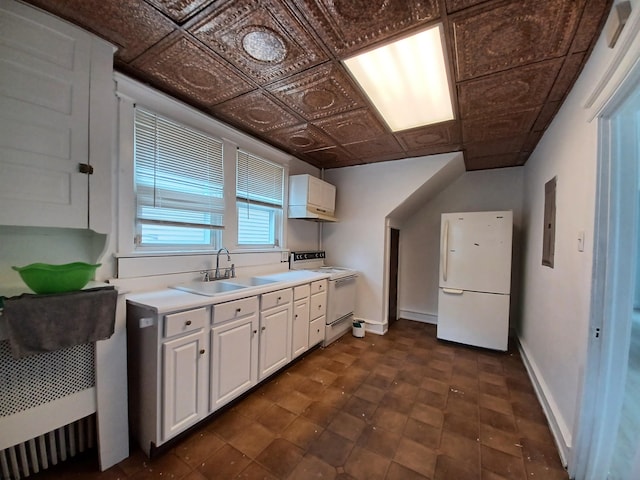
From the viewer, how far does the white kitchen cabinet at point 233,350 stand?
5.77 feet

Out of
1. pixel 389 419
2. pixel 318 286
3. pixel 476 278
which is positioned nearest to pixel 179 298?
pixel 318 286

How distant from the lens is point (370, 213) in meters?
3.61

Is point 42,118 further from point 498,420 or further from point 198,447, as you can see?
point 498,420

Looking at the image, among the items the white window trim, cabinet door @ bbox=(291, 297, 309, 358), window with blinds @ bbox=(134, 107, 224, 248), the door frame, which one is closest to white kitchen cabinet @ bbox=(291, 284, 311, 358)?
cabinet door @ bbox=(291, 297, 309, 358)

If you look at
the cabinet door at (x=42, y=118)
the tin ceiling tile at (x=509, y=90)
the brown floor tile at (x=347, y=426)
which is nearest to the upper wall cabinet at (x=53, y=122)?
the cabinet door at (x=42, y=118)

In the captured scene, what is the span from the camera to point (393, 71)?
5.82 feet

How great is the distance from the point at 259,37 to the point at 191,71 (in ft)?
1.99

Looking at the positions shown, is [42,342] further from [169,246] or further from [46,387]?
[169,246]

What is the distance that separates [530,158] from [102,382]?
457cm

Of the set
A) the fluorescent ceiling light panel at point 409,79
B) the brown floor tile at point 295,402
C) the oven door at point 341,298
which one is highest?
the fluorescent ceiling light panel at point 409,79

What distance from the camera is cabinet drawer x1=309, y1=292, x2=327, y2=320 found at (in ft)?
9.14

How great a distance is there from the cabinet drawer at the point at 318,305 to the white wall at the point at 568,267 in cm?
203

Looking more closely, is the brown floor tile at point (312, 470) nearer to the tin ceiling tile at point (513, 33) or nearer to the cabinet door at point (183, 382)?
the cabinet door at point (183, 382)

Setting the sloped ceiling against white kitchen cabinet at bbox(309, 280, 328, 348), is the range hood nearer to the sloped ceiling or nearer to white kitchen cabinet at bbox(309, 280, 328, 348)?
white kitchen cabinet at bbox(309, 280, 328, 348)
